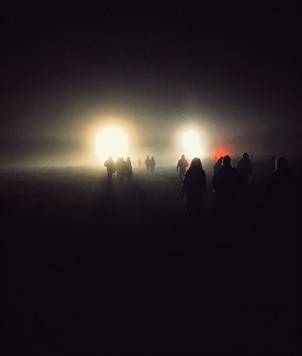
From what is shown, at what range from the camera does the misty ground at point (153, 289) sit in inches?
187

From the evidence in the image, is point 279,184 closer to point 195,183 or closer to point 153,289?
point 195,183

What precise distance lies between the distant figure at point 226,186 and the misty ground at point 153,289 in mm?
549

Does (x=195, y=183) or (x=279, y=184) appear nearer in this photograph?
(x=279, y=184)

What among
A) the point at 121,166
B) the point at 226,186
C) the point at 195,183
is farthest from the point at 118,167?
the point at 226,186

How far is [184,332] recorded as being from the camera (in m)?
4.88

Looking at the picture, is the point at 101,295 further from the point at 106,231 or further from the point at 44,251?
the point at 106,231

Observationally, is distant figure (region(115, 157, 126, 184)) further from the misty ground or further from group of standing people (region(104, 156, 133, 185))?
the misty ground

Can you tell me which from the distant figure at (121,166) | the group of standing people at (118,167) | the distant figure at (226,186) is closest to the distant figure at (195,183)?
the distant figure at (226,186)

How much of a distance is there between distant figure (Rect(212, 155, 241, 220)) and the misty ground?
1.80 ft

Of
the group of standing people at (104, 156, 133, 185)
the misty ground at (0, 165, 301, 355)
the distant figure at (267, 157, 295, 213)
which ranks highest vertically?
the group of standing people at (104, 156, 133, 185)

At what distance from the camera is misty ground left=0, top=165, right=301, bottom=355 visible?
4738 mm

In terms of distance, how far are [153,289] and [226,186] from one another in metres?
5.06

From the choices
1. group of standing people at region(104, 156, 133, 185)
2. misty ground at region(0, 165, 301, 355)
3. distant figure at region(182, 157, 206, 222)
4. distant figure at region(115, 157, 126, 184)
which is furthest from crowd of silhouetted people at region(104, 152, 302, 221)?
distant figure at region(115, 157, 126, 184)

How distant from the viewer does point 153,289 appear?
20.5 feet
